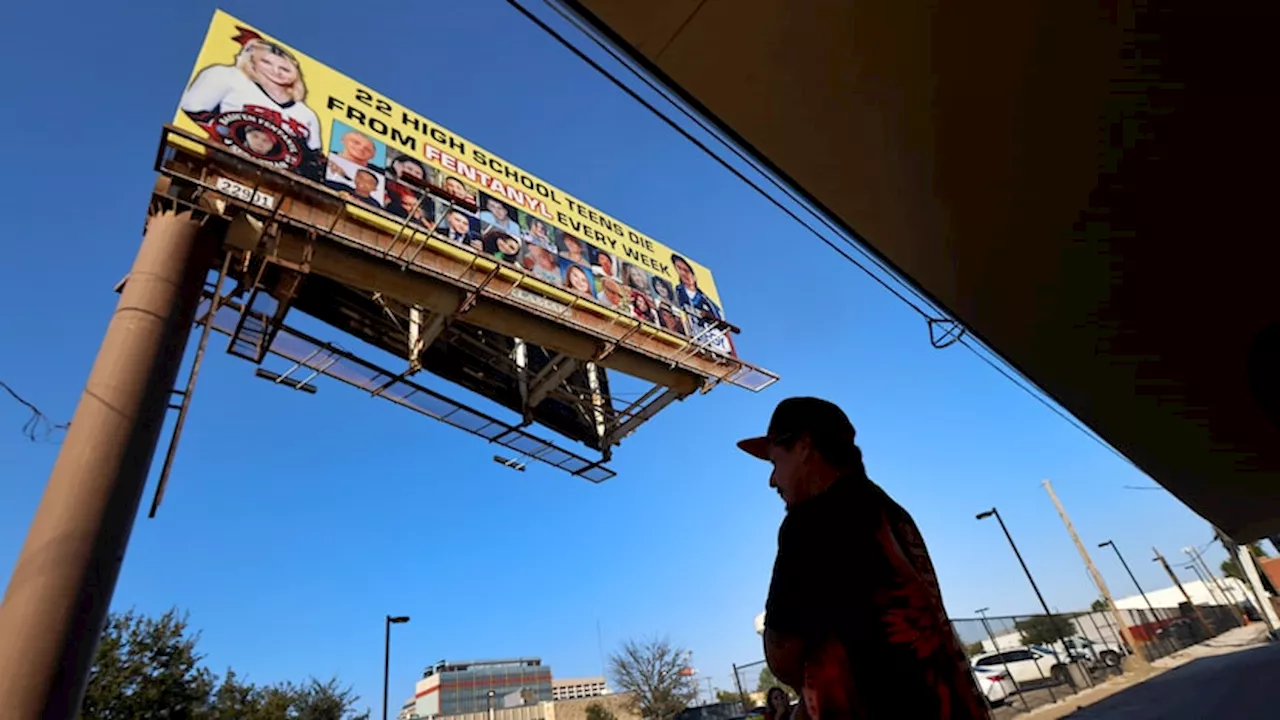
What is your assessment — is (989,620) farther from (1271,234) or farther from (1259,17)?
(1259,17)

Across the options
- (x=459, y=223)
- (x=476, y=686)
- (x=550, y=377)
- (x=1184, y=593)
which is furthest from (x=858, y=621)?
(x=476, y=686)

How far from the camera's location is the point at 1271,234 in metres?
3.64

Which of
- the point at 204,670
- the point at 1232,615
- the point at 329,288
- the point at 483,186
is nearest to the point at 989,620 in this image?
the point at 483,186

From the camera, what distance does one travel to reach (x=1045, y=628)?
2525 cm

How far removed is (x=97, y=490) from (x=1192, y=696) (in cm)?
2053

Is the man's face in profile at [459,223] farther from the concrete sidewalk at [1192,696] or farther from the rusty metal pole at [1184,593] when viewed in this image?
the rusty metal pole at [1184,593]

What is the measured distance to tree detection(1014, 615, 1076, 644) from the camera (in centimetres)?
2302

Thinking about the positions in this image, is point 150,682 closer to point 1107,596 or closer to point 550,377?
point 550,377

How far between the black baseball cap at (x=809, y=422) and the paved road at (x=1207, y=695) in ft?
39.1

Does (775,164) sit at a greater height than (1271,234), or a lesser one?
greater

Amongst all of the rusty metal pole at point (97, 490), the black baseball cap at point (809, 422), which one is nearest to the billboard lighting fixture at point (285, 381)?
the rusty metal pole at point (97, 490)

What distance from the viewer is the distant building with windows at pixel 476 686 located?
7481cm

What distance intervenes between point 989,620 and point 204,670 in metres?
24.5

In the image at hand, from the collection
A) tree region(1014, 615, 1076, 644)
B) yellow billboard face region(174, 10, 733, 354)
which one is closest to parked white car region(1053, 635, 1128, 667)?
tree region(1014, 615, 1076, 644)
